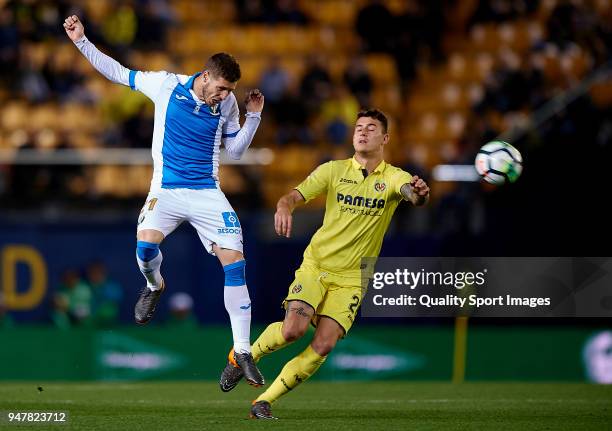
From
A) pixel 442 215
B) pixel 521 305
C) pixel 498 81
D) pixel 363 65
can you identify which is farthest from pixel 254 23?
pixel 521 305

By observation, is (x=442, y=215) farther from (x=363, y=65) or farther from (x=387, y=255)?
(x=363, y=65)

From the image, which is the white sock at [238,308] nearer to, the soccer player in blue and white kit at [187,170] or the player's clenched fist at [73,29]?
the soccer player in blue and white kit at [187,170]

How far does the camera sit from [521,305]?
1894 cm

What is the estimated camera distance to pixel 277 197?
1950 centimetres

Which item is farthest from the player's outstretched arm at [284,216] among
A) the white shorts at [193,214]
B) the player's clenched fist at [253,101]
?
the player's clenched fist at [253,101]

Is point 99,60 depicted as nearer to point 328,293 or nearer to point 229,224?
point 229,224

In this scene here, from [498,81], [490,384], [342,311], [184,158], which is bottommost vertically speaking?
[490,384]

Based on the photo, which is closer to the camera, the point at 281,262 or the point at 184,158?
the point at 184,158

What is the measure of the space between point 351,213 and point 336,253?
0.37 meters

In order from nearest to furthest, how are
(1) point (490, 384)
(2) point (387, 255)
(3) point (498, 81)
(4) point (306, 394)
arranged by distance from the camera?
(4) point (306, 394)
(1) point (490, 384)
(2) point (387, 255)
(3) point (498, 81)

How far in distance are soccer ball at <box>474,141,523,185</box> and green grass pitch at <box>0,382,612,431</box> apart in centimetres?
217

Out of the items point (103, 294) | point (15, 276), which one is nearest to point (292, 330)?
point (103, 294)

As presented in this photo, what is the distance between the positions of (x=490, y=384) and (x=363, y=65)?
7.11 m

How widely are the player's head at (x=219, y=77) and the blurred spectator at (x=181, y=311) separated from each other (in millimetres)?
8520
